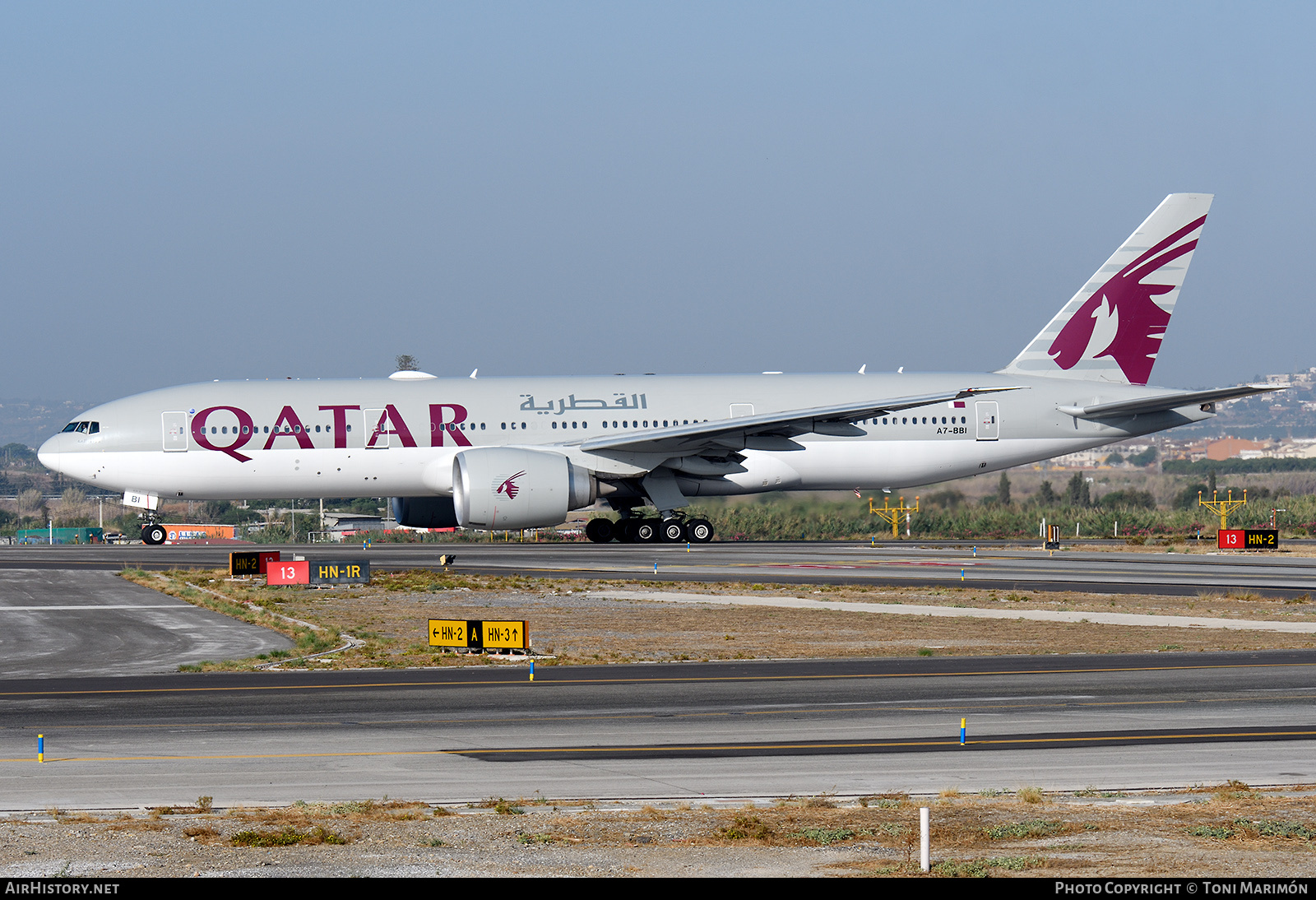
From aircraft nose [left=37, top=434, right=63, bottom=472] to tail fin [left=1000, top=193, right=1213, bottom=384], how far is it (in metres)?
31.9

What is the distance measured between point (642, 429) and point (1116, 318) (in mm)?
17371

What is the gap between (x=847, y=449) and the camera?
4597 centimetres

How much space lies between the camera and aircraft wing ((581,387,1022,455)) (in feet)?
137

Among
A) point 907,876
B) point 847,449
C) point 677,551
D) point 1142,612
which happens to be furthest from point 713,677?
point 847,449

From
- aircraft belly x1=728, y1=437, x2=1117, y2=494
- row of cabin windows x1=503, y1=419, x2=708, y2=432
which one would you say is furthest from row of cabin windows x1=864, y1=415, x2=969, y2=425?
row of cabin windows x1=503, y1=419, x2=708, y2=432

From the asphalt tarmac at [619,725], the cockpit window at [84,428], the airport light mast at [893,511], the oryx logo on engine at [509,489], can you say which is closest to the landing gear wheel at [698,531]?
the airport light mast at [893,511]

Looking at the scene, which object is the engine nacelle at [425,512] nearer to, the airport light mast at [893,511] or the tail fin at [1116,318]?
the airport light mast at [893,511]

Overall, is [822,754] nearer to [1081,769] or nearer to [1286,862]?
[1081,769]

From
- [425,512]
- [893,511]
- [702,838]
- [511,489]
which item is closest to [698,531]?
[893,511]

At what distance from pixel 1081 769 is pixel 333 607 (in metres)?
18.8

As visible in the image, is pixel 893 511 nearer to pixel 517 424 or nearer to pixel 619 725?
pixel 517 424

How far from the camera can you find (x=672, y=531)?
46.3 metres

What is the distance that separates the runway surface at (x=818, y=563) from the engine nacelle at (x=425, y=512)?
3.01 ft
